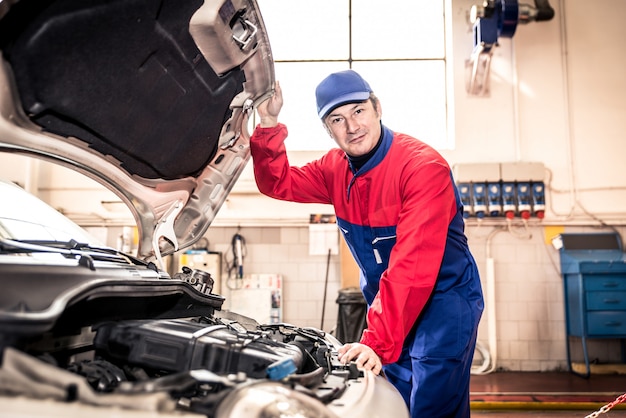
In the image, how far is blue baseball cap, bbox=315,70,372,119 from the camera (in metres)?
1.80

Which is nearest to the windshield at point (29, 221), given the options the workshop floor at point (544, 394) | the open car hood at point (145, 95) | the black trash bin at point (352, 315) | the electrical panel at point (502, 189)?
the open car hood at point (145, 95)

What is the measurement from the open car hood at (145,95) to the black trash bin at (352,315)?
2853mm

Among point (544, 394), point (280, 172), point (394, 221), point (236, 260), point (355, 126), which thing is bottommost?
point (544, 394)

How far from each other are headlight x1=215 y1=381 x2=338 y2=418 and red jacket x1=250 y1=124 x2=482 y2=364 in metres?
0.64

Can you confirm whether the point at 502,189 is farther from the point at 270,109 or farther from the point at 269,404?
the point at 269,404

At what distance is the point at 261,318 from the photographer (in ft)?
16.7

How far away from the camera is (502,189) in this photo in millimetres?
5035

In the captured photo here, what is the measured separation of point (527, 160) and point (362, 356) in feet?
14.9

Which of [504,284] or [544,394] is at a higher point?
[504,284]

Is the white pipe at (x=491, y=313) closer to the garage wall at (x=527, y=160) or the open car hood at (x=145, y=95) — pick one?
the garage wall at (x=527, y=160)

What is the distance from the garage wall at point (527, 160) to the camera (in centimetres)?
504

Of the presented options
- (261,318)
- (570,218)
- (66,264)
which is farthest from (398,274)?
(570,218)

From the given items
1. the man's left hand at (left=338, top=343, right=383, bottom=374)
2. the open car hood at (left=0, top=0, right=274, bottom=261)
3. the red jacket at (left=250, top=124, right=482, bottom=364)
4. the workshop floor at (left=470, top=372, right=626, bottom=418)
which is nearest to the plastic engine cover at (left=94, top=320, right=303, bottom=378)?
the man's left hand at (left=338, top=343, right=383, bottom=374)

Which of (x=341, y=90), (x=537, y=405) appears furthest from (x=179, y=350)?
(x=537, y=405)
